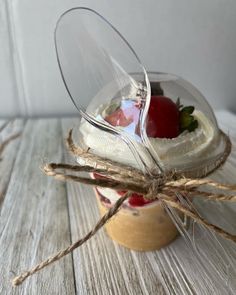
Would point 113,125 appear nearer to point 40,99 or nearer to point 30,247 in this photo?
point 30,247

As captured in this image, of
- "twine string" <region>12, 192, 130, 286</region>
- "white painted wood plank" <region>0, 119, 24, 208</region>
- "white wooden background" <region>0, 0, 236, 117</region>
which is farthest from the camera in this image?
"white wooden background" <region>0, 0, 236, 117</region>

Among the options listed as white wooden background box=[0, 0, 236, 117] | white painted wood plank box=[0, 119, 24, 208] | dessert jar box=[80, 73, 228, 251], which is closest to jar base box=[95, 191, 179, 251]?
dessert jar box=[80, 73, 228, 251]

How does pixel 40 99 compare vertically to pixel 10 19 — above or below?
below

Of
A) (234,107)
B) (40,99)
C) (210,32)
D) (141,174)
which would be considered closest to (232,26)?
(210,32)

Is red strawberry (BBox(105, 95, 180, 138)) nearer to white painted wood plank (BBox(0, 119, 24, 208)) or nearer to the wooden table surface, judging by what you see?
the wooden table surface

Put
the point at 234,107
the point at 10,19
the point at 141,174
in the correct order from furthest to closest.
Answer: the point at 234,107, the point at 10,19, the point at 141,174

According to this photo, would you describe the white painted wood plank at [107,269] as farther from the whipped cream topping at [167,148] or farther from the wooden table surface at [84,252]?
the whipped cream topping at [167,148]

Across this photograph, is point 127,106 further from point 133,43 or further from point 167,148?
point 133,43
